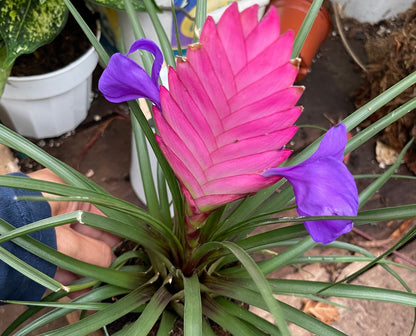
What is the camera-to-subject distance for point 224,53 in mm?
385

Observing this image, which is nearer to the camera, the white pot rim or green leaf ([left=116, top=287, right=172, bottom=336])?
green leaf ([left=116, top=287, right=172, bottom=336])

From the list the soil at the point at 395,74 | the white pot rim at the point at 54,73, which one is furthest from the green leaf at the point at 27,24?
the soil at the point at 395,74

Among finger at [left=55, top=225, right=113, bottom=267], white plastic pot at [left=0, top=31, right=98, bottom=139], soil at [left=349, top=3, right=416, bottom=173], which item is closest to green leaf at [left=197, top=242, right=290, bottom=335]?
finger at [left=55, top=225, right=113, bottom=267]

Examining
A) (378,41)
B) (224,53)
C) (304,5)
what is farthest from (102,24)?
(224,53)

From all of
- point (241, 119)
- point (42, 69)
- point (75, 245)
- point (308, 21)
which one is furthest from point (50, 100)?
point (241, 119)

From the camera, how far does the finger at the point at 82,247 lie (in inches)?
33.9

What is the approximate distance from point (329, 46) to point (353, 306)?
3.46 feet

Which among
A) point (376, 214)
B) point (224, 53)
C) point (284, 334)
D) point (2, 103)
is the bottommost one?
point (284, 334)

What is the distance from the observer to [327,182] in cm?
39

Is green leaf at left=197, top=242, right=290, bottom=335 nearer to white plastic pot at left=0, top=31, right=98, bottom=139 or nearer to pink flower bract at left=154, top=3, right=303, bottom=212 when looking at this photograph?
pink flower bract at left=154, top=3, right=303, bottom=212

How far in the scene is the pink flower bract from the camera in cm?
38

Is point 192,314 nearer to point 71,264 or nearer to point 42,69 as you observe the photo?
point 71,264

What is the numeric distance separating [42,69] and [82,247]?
0.59 meters

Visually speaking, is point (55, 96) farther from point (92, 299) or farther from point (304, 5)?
point (304, 5)
